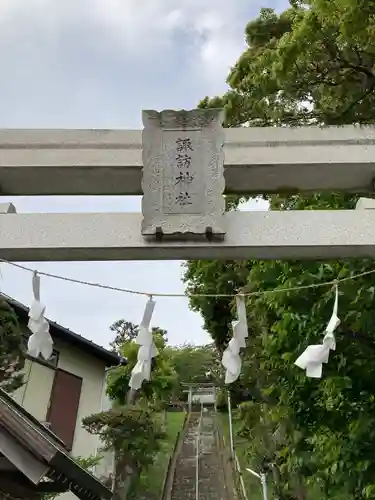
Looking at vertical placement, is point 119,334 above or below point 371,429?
above

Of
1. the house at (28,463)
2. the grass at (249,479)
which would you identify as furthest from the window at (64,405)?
the house at (28,463)

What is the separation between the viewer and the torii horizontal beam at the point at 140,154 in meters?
4.12

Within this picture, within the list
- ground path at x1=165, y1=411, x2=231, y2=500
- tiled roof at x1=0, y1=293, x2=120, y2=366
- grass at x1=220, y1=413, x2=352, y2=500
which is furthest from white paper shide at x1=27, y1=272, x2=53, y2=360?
ground path at x1=165, y1=411, x2=231, y2=500

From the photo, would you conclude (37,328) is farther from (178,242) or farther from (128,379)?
(128,379)

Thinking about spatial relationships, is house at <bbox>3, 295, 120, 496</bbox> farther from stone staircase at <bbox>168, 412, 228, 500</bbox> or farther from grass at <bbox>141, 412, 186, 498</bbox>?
stone staircase at <bbox>168, 412, 228, 500</bbox>

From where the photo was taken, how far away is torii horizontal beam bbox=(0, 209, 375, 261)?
12.3ft

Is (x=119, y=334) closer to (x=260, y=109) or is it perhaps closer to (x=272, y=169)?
(x=260, y=109)

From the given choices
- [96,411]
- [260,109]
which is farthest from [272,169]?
[96,411]

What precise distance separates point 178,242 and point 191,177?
509 mm

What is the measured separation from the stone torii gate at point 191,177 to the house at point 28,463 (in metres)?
1.97

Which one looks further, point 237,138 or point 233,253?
point 237,138

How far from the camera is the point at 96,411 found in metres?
15.1

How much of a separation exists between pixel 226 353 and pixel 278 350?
2891 millimetres

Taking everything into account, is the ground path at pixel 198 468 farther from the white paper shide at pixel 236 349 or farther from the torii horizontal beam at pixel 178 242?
the torii horizontal beam at pixel 178 242
